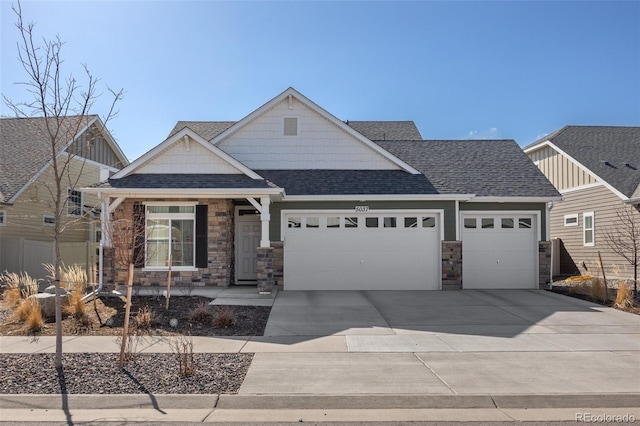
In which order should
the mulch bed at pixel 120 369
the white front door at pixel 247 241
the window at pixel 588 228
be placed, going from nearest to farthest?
1. the mulch bed at pixel 120 369
2. the white front door at pixel 247 241
3. the window at pixel 588 228

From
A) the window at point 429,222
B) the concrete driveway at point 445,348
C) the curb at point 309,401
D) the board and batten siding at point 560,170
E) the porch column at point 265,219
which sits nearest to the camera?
the curb at point 309,401

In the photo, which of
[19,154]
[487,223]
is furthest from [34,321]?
[19,154]

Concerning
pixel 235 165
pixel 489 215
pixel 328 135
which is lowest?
pixel 489 215

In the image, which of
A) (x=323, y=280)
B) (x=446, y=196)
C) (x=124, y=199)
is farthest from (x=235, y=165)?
(x=446, y=196)

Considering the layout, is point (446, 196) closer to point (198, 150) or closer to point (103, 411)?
point (198, 150)

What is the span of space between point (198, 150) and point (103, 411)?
33.0 feet

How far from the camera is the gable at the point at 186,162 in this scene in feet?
46.9

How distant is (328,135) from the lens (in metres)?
16.5

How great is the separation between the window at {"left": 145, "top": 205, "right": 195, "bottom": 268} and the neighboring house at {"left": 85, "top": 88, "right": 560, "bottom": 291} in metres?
0.03

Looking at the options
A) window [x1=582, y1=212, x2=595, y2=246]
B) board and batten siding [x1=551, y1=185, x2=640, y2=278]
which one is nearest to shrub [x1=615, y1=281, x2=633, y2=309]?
board and batten siding [x1=551, y1=185, x2=640, y2=278]

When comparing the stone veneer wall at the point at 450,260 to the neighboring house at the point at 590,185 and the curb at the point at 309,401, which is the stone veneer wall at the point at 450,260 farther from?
the curb at the point at 309,401

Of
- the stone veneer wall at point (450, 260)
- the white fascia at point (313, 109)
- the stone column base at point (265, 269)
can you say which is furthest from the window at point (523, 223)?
the stone column base at point (265, 269)

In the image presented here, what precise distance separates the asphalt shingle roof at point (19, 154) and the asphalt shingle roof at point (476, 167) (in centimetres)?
1234

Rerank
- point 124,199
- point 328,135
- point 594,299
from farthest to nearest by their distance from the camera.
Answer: point 328,135
point 124,199
point 594,299
